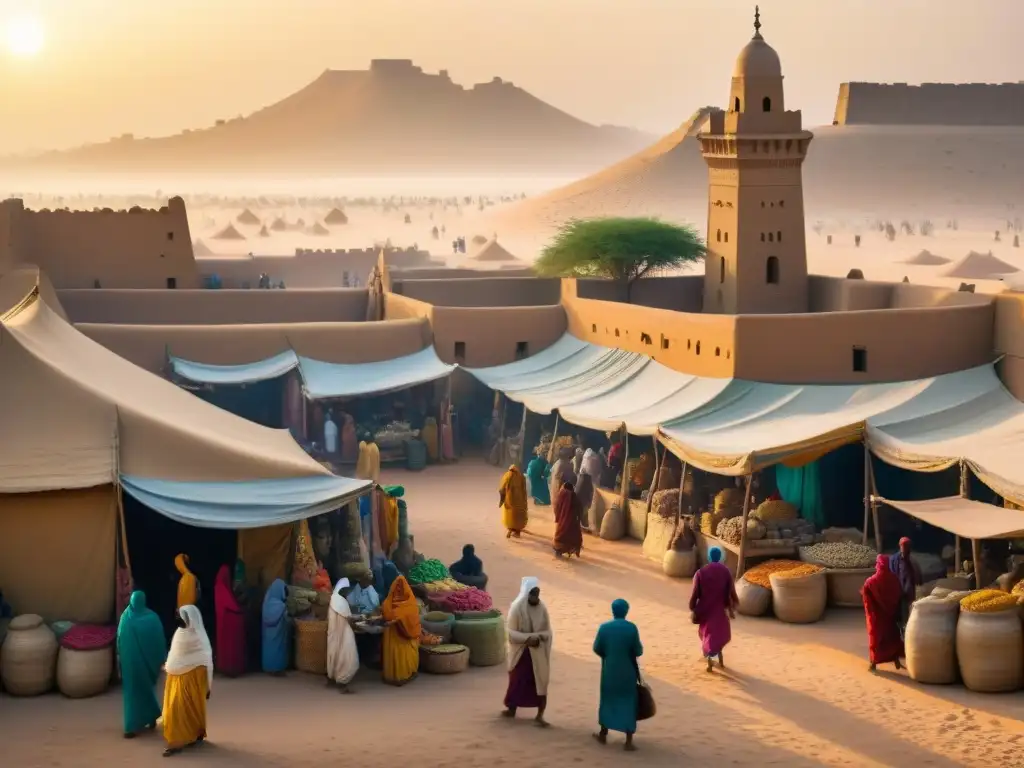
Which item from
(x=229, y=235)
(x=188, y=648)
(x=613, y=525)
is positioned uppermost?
(x=229, y=235)

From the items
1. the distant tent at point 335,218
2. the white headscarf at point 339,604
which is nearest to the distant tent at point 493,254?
the distant tent at point 335,218

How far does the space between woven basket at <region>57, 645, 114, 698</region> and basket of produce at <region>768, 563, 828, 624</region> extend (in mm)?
6622

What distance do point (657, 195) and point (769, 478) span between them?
65.9 meters

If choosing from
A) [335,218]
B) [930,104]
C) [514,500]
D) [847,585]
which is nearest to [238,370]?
[514,500]

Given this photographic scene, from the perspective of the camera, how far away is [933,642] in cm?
1428

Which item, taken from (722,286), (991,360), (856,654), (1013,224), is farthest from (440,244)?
(856,654)

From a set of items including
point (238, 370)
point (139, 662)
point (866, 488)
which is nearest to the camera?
point (139, 662)

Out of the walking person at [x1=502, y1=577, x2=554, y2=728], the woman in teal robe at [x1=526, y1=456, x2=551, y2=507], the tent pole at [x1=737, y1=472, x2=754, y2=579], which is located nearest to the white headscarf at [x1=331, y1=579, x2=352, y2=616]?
the walking person at [x1=502, y1=577, x2=554, y2=728]

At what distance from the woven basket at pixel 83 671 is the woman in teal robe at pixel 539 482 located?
32.6 feet

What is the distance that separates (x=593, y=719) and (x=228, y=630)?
10.2ft

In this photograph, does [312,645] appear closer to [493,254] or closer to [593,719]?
[593,719]

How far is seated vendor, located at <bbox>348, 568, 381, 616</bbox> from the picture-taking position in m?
14.1

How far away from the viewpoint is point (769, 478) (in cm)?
2016

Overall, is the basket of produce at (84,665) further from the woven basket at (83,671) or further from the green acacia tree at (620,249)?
the green acacia tree at (620,249)
